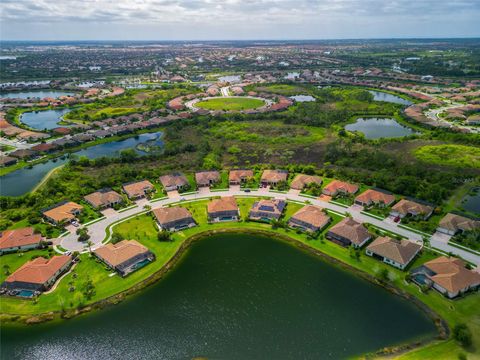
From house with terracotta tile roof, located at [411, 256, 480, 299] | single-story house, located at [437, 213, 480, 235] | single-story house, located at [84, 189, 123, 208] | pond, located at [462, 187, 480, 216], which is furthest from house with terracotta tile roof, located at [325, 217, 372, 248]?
single-story house, located at [84, 189, 123, 208]

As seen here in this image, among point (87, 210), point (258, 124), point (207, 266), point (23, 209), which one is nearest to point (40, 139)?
point (23, 209)

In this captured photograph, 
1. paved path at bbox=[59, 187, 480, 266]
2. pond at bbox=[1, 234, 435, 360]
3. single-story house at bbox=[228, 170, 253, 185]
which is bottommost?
pond at bbox=[1, 234, 435, 360]

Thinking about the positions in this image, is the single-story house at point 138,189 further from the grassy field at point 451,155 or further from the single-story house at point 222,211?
the grassy field at point 451,155

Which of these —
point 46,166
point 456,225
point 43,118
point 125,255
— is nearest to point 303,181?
point 456,225

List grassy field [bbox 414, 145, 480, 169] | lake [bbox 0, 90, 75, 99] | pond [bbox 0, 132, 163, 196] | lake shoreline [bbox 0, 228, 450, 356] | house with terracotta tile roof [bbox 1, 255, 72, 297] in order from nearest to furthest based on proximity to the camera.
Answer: lake shoreline [bbox 0, 228, 450, 356], house with terracotta tile roof [bbox 1, 255, 72, 297], pond [bbox 0, 132, 163, 196], grassy field [bbox 414, 145, 480, 169], lake [bbox 0, 90, 75, 99]

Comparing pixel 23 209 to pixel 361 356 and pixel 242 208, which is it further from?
pixel 361 356

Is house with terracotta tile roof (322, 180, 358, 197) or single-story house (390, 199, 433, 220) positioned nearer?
single-story house (390, 199, 433, 220)

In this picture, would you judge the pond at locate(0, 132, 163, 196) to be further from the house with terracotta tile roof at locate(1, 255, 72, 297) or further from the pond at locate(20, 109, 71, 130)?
the pond at locate(20, 109, 71, 130)

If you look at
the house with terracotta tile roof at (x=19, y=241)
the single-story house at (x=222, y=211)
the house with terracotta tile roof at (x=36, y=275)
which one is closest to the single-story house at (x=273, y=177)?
the single-story house at (x=222, y=211)
